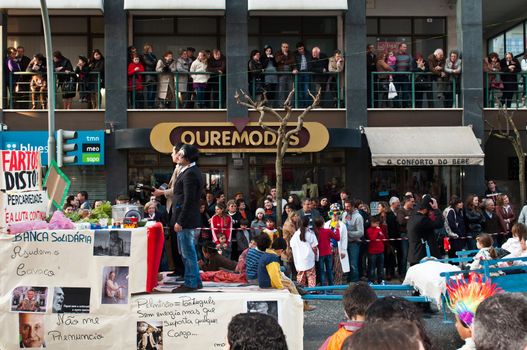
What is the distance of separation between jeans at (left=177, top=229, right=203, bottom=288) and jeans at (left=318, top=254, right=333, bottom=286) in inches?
234

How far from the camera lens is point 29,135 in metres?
20.1

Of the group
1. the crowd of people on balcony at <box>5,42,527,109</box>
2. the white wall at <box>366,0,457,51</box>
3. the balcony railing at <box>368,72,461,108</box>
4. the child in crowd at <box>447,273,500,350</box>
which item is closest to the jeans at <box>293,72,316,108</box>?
the crowd of people on balcony at <box>5,42,527,109</box>

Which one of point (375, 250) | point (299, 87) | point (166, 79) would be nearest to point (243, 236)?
point (375, 250)

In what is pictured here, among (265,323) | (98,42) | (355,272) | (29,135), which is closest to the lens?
(265,323)

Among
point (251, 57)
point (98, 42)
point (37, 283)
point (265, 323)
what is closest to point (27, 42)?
point (98, 42)

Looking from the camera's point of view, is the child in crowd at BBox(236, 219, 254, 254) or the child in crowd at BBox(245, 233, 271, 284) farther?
the child in crowd at BBox(236, 219, 254, 254)

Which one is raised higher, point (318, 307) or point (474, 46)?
point (474, 46)

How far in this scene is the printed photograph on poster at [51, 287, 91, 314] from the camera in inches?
310

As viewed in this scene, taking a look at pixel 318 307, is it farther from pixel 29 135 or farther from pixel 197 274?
pixel 29 135

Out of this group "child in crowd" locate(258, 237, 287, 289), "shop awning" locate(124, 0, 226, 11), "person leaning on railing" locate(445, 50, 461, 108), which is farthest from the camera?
"person leaning on railing" locate(445, 50, 461, 108)

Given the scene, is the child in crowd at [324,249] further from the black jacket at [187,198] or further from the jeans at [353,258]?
the black jacket at [187,198]

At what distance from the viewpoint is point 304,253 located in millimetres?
13438

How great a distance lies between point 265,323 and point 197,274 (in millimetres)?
4757

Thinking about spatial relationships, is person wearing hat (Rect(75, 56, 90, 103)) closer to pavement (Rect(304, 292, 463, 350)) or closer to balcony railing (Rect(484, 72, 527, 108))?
pavement (Rect(304, 292, 463, 350))
